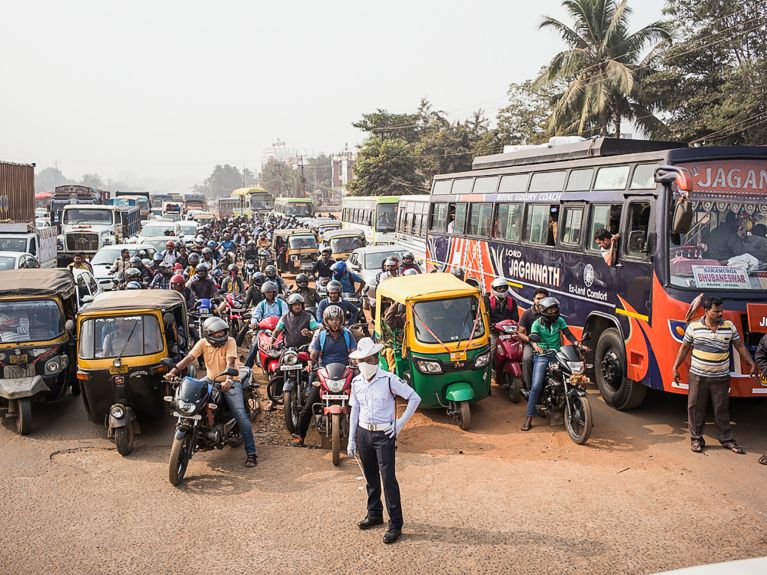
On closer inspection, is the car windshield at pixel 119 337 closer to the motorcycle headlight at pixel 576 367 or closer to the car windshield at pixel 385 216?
the motorcycle headlight at pixel 576 367

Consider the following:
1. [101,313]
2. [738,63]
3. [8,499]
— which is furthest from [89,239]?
[738,63]

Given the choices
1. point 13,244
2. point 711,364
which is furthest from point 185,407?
point 13,244

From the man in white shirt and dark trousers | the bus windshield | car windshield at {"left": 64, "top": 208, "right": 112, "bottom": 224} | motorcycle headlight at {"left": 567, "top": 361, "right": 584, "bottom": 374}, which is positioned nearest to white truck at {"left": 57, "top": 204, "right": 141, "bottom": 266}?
car windshield at {"left": 64, "top": 208, "right": 112, "bottom": 224}

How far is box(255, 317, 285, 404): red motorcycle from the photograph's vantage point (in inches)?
413

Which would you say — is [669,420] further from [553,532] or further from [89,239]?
[89,239]

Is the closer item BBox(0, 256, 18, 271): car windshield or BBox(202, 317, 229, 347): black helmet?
BBox(202, 317, 229, 347): black helmet

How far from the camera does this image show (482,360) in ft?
32.7

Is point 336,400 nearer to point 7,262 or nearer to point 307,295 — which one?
point 307,295

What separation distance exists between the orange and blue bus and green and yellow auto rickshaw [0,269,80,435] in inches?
302

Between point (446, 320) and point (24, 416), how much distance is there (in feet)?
18.8

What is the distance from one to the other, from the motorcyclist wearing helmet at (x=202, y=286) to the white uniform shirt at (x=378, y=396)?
8375 mm

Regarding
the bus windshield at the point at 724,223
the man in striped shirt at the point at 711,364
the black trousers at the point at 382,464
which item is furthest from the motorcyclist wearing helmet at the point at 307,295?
the black trousers at the point at 382,464

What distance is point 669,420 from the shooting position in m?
10.1

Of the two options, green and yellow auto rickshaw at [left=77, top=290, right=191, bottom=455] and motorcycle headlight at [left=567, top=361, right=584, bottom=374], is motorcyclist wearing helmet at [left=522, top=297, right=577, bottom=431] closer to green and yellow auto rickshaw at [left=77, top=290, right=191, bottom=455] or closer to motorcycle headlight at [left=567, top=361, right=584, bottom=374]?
motorcycle headlight at [left=567, top=361, right=584, bottom=374]
